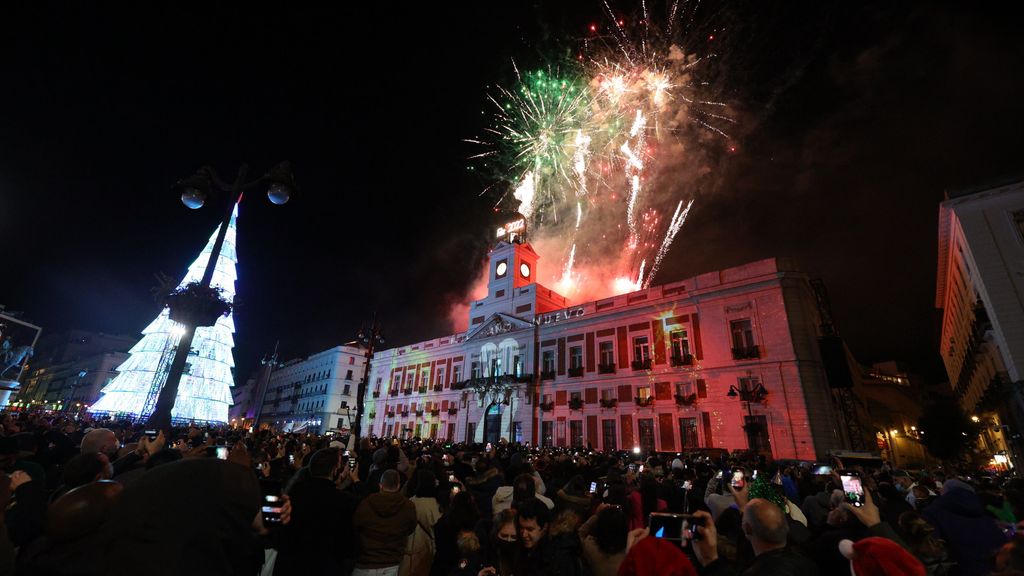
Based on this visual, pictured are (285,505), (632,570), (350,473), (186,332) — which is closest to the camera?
(285,505)

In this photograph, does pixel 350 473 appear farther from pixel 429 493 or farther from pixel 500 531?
pixel 500 531

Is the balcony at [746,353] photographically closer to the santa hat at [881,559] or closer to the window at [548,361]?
the window at [548,361]

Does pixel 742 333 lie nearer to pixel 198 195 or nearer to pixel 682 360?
pixel 682 360

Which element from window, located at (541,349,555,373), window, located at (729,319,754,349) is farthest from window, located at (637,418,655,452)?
window, located at (541,349,555,373)

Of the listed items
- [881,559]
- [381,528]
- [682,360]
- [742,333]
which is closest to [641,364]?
[682,360]

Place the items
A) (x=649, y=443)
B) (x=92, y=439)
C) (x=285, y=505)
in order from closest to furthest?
(x=285, y=505) < (x=92, y=439) < (x=649, y=443)

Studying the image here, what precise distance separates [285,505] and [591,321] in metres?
33.9

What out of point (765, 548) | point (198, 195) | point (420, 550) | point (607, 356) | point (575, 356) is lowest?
point (420, 550)

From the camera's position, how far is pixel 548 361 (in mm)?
37156

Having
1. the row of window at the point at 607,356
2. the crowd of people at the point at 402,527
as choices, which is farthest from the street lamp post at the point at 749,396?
the crowd of people at the point at 402,527

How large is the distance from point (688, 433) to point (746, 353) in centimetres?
625

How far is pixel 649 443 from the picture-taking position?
2878 centimetres

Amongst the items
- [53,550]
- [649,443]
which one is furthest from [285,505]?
[649,443]

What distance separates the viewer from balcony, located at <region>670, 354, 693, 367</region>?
28656 mm
